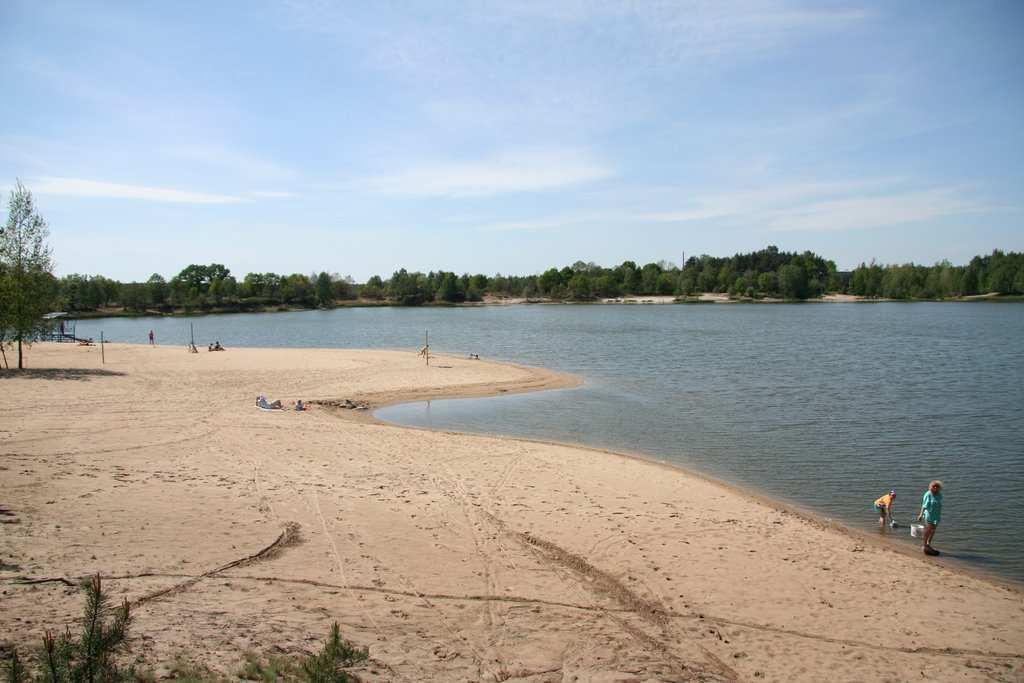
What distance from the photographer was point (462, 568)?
10.4 meters

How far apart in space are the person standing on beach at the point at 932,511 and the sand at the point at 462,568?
98cm

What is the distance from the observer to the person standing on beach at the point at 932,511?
1293 cm

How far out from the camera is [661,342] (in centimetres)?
6412

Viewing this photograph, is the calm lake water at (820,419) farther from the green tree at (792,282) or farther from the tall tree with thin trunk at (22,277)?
the green tree at (792,282)

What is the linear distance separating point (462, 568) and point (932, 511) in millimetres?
9674

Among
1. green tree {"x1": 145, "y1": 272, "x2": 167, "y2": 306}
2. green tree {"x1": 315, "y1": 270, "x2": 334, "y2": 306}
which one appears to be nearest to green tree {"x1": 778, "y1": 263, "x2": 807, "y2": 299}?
green tree {"x1": 315, "y1": 270, "x2": 334, "y2": 306}

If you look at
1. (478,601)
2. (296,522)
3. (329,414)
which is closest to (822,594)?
(478,601)

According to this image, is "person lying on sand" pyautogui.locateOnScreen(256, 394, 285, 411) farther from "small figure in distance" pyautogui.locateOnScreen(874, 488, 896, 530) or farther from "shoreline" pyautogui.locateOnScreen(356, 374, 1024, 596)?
"small figure in distance" pyautogui.locateOnScreen(874, 488, 896, 530)

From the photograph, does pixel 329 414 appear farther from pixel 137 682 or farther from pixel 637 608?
pixel 137 682

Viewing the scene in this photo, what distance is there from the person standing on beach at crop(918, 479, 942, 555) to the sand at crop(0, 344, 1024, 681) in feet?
3.23

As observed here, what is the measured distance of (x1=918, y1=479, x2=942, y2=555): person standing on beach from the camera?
12930 mm

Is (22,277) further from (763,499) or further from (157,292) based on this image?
(157,292)

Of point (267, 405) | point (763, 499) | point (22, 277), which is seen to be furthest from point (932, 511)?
point (22, 277)

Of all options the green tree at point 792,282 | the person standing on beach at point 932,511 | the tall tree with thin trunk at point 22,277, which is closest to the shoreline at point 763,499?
the person standing on beach at point 932,511
